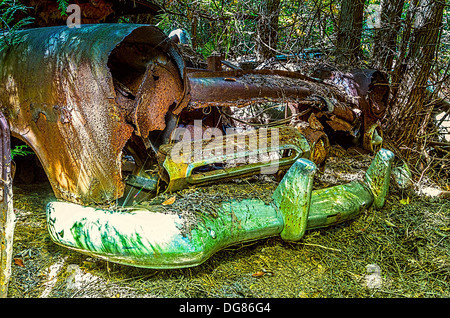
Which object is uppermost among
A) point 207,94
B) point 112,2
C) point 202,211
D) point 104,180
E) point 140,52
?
point 112,2

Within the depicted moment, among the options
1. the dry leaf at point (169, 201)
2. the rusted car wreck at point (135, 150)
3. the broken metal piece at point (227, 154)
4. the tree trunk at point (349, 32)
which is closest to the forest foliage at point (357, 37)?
the tree trunk at point (349, 32)

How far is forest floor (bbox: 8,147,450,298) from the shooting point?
177 cm

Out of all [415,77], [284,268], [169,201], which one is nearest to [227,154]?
[169,201]

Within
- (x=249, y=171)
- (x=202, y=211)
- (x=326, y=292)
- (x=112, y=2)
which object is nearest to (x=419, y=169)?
(x=249, y=171)

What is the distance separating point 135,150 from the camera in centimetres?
268

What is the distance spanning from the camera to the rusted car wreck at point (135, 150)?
5.78 ft

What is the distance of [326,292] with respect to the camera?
181 centimetres

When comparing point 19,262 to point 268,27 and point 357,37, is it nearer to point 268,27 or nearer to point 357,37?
point 357,37

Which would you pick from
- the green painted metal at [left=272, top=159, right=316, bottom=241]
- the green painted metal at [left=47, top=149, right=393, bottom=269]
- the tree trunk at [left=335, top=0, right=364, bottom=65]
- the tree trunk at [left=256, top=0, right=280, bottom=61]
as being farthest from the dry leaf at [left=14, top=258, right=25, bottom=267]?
the tree trunk at [left=335, top=0, right=364, bottom=65]

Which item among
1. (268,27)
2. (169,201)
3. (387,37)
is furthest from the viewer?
(268,27)

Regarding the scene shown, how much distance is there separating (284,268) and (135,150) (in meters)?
1.48

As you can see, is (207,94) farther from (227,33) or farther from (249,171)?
(227,33)

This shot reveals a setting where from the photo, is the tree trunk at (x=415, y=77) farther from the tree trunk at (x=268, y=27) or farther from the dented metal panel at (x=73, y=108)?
the dented metal panel at (x=73, y=108)
